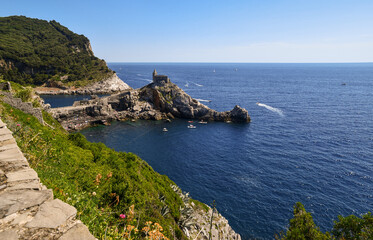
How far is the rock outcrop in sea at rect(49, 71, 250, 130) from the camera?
Result: 77.9 m

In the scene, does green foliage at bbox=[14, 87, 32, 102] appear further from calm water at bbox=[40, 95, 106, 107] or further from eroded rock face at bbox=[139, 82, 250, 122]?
calm water at bbox=[40, 95, 106, 107]

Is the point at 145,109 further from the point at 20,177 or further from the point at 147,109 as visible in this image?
Result: the point at 20,177

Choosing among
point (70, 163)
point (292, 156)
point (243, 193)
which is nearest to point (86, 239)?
point (70, 163)

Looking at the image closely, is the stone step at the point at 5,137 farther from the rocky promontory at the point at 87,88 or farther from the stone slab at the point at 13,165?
the rocky promontory at the point at 87,88

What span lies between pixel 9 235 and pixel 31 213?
71cm

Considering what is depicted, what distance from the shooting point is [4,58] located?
130m

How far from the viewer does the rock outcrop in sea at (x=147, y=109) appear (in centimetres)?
7788

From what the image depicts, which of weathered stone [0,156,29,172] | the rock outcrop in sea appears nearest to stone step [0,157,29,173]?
weathered stone [0,156,29,172]

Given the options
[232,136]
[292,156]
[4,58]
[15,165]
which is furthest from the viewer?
[4,58]

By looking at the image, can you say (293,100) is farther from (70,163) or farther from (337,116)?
(70,163)

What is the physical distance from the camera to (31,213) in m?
4.88

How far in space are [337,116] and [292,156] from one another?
44.9 m

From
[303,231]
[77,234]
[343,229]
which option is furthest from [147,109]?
[77,234]

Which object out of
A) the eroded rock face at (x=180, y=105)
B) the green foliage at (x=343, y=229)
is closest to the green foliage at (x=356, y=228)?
the green foliage at (x=343, y=229)
